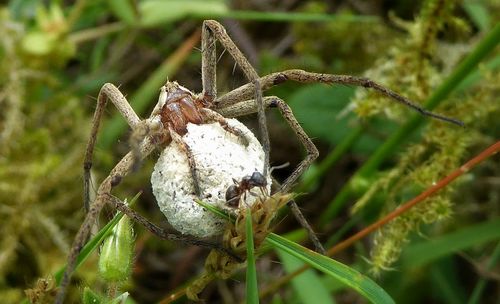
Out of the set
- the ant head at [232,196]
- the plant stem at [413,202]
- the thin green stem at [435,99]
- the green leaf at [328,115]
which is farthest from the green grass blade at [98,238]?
the green leaf at [328,115]

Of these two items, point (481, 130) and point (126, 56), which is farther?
point (126, 56)

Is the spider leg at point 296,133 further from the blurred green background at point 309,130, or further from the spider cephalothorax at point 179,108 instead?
the blurred green background at point 309,130

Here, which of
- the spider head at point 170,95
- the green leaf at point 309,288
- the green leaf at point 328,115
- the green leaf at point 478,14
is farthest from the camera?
the green leaf at point 478,14

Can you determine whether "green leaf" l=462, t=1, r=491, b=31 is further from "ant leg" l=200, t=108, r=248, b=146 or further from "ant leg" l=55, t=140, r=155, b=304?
"ant leg" l=55, t=140, r=155, b=304

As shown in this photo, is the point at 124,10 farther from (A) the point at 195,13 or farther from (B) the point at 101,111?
(B) the point at 101,111

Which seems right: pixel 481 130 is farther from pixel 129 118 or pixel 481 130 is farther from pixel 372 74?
pixel 129 118

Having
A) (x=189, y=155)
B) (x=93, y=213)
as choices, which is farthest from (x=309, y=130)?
(x=93, y=213)

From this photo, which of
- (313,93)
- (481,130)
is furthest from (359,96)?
(481,130)

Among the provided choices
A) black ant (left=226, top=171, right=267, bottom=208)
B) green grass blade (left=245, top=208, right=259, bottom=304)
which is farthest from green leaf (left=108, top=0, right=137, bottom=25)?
green grass blade (left=245, top=208, right=259, bottom=304)
